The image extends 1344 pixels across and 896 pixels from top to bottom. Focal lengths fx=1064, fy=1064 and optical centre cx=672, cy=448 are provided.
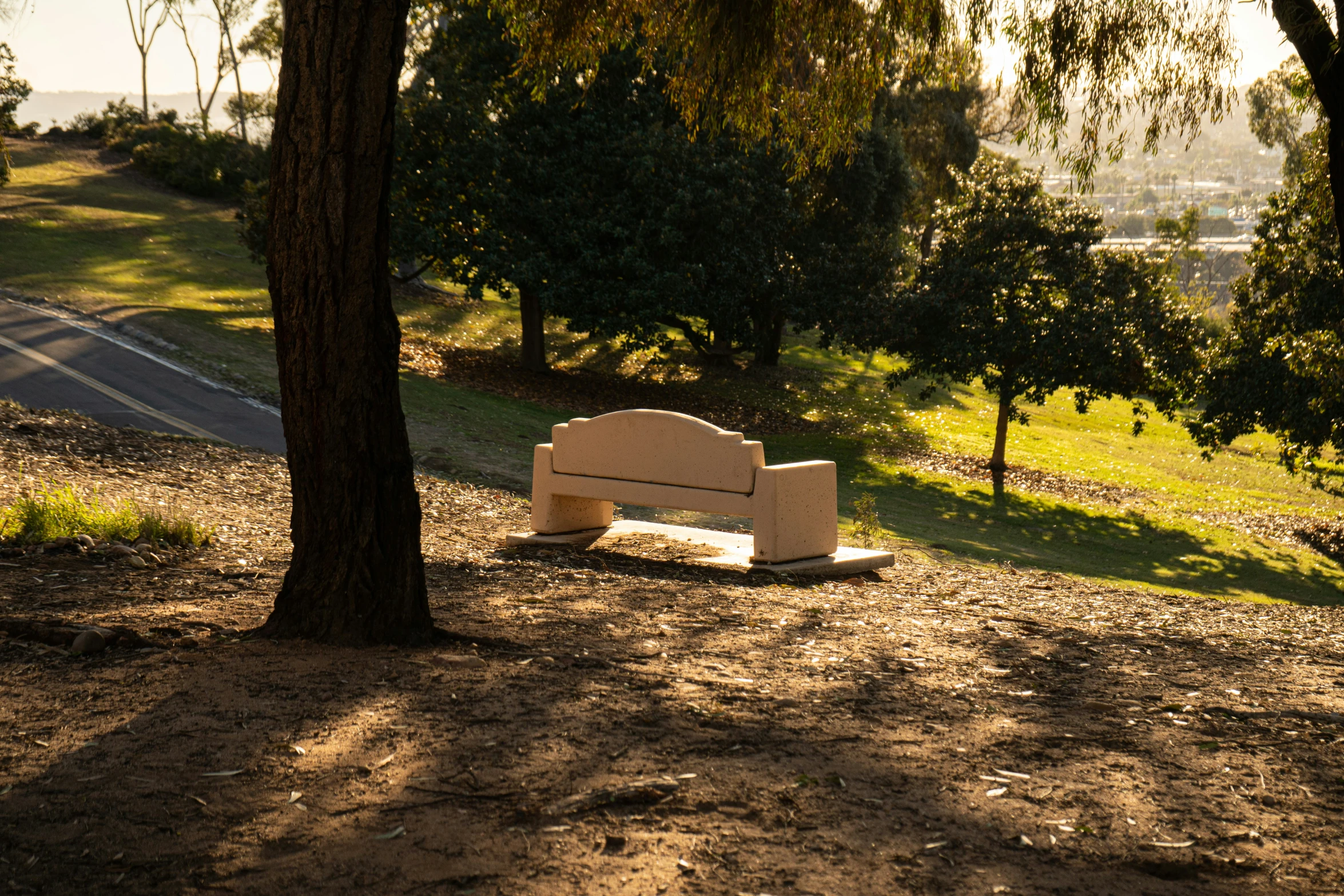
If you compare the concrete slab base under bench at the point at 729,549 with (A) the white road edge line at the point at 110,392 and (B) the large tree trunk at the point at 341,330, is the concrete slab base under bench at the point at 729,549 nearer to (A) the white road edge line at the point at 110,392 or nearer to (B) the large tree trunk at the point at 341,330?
(B) the large tree trunk at the point at 341,330

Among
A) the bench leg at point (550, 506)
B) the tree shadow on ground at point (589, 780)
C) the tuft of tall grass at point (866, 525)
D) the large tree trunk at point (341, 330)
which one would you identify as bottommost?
the tuft of tall grass at point (866, 525)

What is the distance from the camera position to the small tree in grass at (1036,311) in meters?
19.0

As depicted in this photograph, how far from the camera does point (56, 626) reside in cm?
438

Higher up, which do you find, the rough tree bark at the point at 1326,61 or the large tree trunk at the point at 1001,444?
the rough tree bark at the point at 1326,61

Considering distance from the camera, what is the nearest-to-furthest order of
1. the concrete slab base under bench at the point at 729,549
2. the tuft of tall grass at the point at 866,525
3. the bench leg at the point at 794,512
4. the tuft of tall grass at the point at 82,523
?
1. the tuft of tall grass at the point at 82,523
2. the bench leg at the point at 794,512
3. the concrete slab base under bench at the point at 729,549
4. the tuft of tall grass at the point at 866,525

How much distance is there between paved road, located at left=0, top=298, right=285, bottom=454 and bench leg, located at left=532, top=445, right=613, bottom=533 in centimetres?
429

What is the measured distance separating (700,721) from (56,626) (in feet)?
8.94

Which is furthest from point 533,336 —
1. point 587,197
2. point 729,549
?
point 729,549

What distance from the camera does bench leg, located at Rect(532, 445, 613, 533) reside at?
8492 millimetres

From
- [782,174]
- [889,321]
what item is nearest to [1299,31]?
[889,321]

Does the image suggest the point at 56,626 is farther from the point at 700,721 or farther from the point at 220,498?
the point at 220,498

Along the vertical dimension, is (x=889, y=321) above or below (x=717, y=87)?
below

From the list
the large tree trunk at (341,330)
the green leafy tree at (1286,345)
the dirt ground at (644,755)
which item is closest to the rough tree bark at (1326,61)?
the dirt ground at (644,755)

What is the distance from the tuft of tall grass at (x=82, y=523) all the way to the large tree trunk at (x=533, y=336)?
15.8 metres
